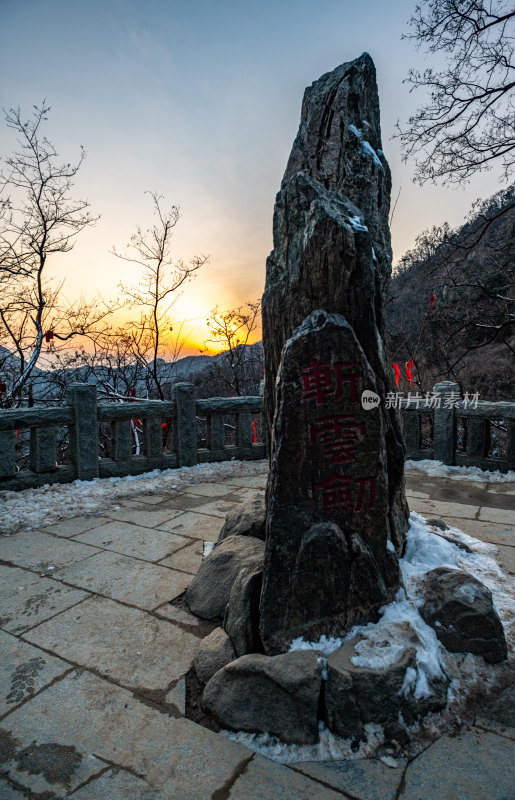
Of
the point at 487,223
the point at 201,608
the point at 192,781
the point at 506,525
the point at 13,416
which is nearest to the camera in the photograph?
the point at 192,781

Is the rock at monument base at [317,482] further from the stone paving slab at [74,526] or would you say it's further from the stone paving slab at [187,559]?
the stone paving slab at [74,526]

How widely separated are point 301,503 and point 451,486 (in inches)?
174

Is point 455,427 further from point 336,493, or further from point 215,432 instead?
point 336,493

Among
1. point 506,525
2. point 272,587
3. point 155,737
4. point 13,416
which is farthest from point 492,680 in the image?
point 13,416

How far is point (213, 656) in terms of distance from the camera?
2.46 m

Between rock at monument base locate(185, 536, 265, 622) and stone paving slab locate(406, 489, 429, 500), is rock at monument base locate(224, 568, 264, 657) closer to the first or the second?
rock at monument base locate(185, 536, 265, 622)

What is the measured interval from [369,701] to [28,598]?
254cm

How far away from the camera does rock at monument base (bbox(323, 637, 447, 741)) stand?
202 centimetres

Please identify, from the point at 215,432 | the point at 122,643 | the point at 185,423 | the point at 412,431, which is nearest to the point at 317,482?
the point at 122,643

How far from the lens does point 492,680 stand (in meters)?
2.29

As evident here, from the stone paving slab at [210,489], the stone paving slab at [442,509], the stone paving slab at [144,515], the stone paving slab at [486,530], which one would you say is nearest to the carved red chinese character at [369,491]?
the stone paving slab at [486,530]

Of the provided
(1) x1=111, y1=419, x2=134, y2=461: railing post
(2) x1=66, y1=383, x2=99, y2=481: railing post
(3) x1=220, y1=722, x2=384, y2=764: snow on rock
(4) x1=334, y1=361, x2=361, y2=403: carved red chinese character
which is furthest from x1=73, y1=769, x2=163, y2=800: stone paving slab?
(1) x1=111, y1=419, x2=134, y2=461: railing post

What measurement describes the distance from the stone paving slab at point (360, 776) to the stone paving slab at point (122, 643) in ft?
2.95

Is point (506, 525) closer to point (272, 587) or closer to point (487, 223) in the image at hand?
point (272, 587)
